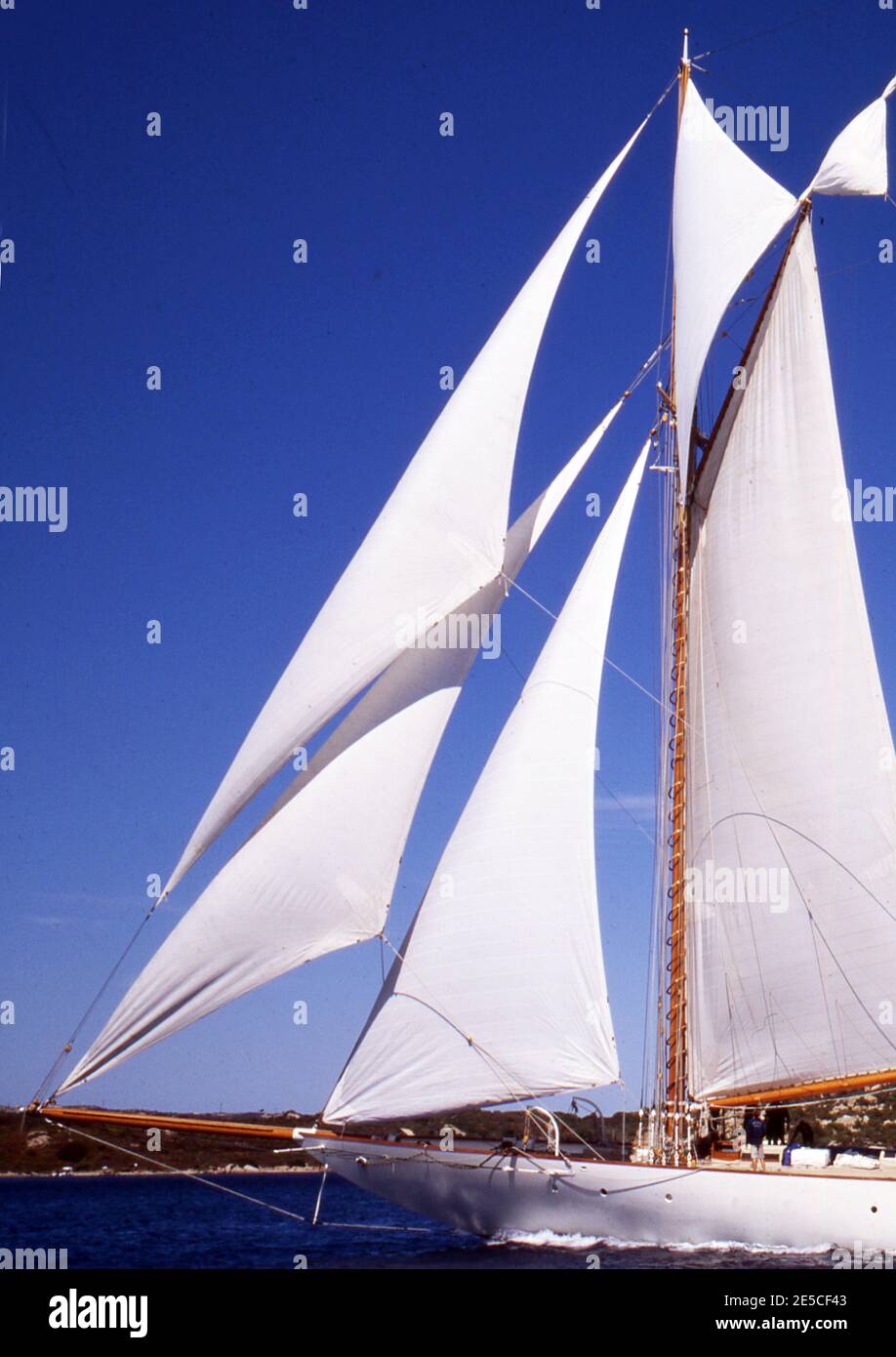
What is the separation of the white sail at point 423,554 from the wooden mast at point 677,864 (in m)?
4.46

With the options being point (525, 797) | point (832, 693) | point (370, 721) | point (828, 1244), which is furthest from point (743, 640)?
point (828, 1244)

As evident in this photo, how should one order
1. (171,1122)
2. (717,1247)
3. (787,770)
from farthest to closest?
(787,770), (717,1247), (171,1122)

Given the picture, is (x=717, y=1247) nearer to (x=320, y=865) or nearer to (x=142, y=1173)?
(x=320, y=865)

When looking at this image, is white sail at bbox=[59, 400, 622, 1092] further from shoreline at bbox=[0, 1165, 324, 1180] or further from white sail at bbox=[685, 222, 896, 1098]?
shoreline at bbox=[0, 1165, 324, 1180]

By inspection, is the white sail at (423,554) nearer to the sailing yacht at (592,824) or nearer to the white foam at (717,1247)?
the sailing yacht at (592,824)

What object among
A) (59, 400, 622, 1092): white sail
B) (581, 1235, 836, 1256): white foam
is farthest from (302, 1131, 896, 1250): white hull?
(59, 400, 622, 1092): white sail

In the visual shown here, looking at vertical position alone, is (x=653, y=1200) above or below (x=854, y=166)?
below

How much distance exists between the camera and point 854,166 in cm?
2970

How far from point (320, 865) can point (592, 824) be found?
524 centimetres

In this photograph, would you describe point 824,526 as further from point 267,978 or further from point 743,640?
point 267,978

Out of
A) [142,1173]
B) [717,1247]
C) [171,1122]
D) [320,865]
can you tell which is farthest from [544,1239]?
[142,1173]

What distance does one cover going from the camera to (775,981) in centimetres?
2547

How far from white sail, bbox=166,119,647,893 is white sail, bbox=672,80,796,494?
320cm
